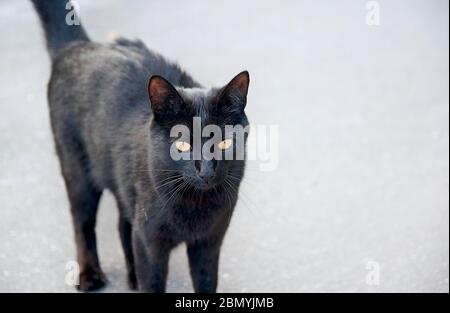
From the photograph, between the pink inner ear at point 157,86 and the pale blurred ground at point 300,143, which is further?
the pale blurred ground at point 300,143

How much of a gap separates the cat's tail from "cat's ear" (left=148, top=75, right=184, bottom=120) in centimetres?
101

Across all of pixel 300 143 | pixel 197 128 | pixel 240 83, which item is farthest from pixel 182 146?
pixel 300 143

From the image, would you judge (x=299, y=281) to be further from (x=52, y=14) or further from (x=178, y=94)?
(x=52, y=14)

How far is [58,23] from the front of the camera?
3.44m

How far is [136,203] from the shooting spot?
3.04m

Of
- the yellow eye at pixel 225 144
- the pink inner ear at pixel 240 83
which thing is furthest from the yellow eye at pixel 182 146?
the pink inner ear at pixel 240 83

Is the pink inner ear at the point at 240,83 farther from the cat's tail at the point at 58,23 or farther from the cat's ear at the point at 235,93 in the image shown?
the cat's tail at the point at 58,23

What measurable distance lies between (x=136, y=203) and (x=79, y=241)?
0.59 m

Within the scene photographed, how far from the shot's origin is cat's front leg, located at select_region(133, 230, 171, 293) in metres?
3.01

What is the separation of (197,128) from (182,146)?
3.5 inches

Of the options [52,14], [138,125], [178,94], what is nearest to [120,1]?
[52,14]

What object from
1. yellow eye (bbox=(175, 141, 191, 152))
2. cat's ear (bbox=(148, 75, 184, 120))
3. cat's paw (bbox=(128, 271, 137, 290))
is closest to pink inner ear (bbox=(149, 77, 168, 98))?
cat's ear (bbox=(148, 75, 184, 120))

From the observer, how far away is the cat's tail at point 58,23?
340 centimetres
